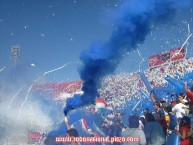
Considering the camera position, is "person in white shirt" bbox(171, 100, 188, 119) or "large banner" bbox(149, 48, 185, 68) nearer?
"person in white shirt" bbox(171, 100, 188, 119)

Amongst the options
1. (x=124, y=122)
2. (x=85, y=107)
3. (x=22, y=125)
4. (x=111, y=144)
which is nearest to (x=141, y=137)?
(x=111, y=144)

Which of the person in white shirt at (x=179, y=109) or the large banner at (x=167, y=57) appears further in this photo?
the large banner at (x=167, y=57)

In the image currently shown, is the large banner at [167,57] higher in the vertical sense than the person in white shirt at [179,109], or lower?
higher

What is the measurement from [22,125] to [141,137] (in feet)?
58.6

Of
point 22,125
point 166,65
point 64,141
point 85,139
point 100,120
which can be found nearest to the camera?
point 64,141

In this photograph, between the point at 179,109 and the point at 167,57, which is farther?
the point at 167,57

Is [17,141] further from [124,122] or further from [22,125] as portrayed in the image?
[124,122]

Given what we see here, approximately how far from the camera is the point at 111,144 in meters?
12.0

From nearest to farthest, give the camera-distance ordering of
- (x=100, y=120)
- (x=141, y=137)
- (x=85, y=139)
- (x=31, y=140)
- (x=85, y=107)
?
(x=141, y=137) < (x=85, y=139) < (x=100, y=120) < (x=85, y=107) < (x=31, y=140)

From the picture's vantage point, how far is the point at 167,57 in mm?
51750

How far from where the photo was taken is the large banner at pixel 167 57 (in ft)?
159

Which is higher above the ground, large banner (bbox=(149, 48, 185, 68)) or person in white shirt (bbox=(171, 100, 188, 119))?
large banner (bbox=(149, 48, 185, 68))

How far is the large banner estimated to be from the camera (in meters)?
48.6

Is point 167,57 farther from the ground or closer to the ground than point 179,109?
farther from the ground
